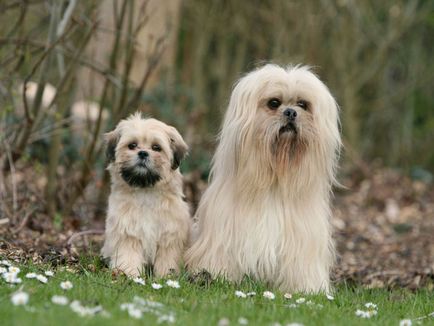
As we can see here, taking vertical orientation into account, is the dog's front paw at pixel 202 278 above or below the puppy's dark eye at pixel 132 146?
below

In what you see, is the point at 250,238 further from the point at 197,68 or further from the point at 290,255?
the point at 197,68

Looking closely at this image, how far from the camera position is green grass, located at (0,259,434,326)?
4176 millimetres

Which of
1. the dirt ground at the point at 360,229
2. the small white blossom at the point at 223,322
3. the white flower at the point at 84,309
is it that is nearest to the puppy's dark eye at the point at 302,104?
the small white blossom at the point at 223,322

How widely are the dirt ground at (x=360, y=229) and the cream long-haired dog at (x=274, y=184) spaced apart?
4.09 ft

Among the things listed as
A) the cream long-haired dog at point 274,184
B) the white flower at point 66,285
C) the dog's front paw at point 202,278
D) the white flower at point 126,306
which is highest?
the cream long-haired dog at point 274,184

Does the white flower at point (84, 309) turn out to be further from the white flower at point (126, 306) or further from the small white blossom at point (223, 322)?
the small white blossom at point (223, 322)

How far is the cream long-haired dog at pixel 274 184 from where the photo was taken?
228 inches

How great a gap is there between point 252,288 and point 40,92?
3.33 meters

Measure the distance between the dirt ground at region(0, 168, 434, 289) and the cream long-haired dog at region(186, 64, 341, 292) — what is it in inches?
49.1

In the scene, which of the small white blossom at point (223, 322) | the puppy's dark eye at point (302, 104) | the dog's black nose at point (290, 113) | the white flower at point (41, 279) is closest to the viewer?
the small white blossom at point (223, 322)

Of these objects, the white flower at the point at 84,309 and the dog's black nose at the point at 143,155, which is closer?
the white flower at the point at 84,309

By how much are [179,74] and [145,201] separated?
11827mm

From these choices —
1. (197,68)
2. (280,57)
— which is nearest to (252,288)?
(280,57)

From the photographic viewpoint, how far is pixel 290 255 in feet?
19.4
